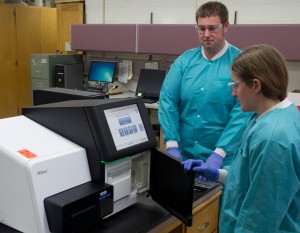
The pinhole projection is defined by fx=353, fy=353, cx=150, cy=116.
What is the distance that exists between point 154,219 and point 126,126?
1.12 ft

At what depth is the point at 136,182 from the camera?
1.36m

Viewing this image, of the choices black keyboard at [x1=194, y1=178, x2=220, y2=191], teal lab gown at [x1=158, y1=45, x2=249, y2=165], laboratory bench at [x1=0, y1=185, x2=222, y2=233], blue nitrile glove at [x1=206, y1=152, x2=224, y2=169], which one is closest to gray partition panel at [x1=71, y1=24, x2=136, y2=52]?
teal lab gown at [x1=158, y1=45, x2=249, y2=165]

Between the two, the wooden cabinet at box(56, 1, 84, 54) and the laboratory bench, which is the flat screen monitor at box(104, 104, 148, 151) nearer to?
the laboratory bench

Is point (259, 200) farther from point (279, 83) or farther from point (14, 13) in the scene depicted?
point (14, 13)

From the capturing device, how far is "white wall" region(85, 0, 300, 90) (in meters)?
3.29

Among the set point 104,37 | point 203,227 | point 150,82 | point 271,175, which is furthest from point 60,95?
point 104,37

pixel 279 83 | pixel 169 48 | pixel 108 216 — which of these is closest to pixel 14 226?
pixel 108 216

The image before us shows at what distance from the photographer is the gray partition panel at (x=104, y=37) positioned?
3.91 m

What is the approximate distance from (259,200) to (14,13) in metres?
4.76

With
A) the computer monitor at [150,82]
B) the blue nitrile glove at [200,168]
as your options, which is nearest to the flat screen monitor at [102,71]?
the computer monitor at [150,82]

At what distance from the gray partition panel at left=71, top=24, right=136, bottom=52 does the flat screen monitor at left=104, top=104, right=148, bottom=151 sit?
2694 millimetres

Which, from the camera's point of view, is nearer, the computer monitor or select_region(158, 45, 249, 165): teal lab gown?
select_region(158, 45, 249, 165): teal lab gown

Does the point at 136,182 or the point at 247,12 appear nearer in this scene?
the point at 136,182

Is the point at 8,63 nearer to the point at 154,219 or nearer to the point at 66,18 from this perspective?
the point at 66,18
